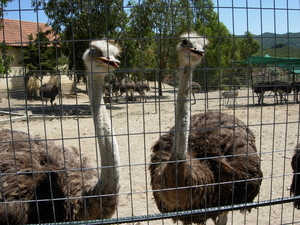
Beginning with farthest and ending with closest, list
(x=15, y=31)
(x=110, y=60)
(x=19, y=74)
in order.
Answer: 1. (x=15, y=31)
2. (x=19, y=74)
3. (x=110, y=60)

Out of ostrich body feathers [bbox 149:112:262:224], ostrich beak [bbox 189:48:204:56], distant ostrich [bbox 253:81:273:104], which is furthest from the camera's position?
ostrich body feathers [bbox 149:112:262:224]

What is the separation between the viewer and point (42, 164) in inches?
126

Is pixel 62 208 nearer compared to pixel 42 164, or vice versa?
pixel 62 208

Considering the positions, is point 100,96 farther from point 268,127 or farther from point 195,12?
point 268,127

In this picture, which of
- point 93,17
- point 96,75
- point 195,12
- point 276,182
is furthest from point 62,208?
point 93,17

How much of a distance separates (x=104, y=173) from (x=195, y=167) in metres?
0.96

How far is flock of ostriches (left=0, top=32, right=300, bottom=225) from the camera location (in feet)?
8.70

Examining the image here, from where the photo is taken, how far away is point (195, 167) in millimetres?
3131

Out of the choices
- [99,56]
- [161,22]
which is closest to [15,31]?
[99,56]

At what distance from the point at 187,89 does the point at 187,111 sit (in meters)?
0.22

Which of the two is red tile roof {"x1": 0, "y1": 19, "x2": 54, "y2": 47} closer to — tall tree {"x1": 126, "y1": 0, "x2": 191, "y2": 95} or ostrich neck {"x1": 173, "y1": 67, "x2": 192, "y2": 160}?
tall tree {"x1": 126, "y1": 0, "x2": 191, "y2": 95}

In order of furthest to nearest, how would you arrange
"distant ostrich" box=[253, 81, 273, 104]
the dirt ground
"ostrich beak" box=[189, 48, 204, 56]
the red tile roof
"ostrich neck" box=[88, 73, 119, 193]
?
"ostrich beak" box=[189, 48, 204, 56]
"ostrich neck" box=[88, 73, 119, 193]
the dirt ground
"distant ostrich" box=[253, 81, 273, 104]
the red tile roof

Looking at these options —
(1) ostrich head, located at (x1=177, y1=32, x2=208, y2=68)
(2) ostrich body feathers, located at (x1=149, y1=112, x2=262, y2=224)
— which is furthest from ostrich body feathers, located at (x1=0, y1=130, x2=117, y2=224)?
(1) ostrich head, located at (x1=177, y1=32, x2=208, y2=68)

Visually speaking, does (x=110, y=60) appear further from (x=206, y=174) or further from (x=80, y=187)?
(x=206, y=174)
